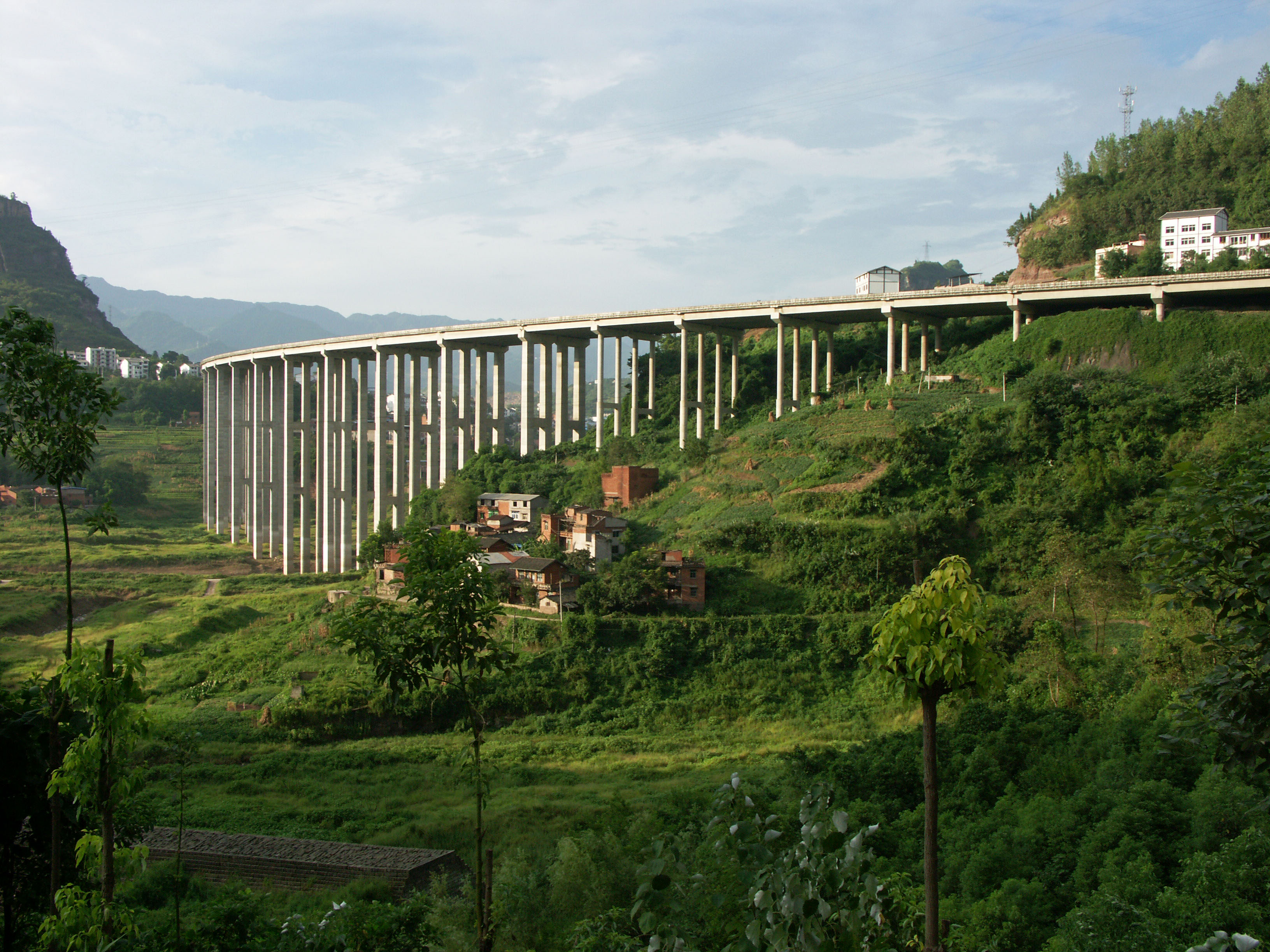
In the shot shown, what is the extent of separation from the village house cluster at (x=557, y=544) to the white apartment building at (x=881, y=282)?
2302cm

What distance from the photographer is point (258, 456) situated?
61.6m

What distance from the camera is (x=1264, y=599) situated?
16.9 feet

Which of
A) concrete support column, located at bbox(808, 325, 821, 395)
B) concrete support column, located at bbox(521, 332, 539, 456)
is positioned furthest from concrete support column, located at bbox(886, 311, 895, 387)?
concrete support column, located at bbox(521, 332, 539, 456)

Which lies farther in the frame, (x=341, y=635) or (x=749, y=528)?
(x=749, y=528)

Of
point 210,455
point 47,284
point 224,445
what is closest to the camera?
point 224,445

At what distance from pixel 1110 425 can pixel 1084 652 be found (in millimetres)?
11390

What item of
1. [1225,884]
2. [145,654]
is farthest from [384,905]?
[1225,884]

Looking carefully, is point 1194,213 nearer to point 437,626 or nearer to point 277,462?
point 437,626

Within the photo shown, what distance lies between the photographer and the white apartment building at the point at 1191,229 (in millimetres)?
45500

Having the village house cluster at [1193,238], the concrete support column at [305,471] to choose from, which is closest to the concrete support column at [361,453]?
the concrete support column at [305,471]

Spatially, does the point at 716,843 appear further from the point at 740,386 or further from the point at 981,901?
the point at 740,386

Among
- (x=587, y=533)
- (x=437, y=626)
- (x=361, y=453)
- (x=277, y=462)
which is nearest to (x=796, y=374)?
(x=587, y=533)

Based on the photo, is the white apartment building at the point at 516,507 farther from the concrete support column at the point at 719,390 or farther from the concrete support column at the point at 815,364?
the concrete support column at the point at 815,364

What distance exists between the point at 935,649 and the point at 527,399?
41.4 metres
